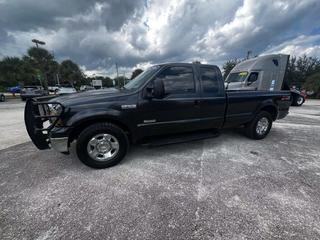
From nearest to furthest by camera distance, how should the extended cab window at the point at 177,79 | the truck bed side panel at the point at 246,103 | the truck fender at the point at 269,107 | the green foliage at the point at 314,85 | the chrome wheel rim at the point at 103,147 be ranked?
the chrome wheel rim at the point at 103,147
the extended cab window at the point at 177,79
the truck bed side panel at the point at 246,103
the truck fender at the point at 269,107
the green foliage at the point at 314,85

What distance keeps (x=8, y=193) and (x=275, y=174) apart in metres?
4.26

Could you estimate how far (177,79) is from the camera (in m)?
3.43

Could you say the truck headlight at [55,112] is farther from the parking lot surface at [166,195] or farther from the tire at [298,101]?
the tire at [298,101]

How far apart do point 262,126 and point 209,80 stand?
2260 mm

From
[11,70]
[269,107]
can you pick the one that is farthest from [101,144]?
[11,70]

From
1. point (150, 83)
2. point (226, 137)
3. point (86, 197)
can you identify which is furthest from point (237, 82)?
point (86, 197)

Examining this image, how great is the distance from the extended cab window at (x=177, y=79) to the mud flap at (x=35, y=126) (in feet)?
7.58

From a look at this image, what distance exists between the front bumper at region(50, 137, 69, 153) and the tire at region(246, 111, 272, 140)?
172 inches

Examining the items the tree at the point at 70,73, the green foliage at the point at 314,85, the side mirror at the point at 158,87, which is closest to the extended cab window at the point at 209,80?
the side mirror at the point at 158,87

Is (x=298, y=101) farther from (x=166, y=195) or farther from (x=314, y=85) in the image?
(x=166, y=195)

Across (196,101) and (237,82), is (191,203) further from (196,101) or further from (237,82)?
(237,82)

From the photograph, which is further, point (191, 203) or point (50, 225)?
point (191, 203)

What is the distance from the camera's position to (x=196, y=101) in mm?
3520

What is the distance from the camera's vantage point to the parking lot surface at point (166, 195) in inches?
71.9
